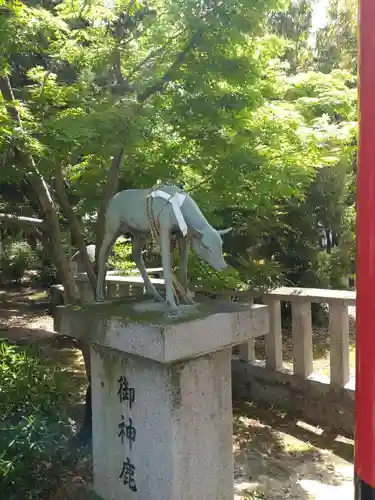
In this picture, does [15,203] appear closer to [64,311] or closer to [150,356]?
[64,311]

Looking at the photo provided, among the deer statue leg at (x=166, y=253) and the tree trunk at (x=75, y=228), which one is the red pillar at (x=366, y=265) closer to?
the deer statue leg at (x=166, y=253)

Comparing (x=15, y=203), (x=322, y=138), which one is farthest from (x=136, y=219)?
(x=15, y=203)

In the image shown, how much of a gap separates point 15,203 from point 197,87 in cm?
764

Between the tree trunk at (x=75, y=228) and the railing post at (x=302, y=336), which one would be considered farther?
the railing post at (x=302, y=336)

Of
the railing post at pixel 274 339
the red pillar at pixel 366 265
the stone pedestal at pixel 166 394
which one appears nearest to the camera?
the red pillar at pixel 366 265

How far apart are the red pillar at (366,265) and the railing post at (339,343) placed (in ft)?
14.2

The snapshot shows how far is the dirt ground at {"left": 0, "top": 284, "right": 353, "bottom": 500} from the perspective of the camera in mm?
4453

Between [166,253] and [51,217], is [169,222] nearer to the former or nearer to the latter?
[166,253]

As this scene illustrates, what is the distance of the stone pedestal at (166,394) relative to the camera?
10.4 ft

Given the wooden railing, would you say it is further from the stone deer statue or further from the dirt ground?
the stone deer statue

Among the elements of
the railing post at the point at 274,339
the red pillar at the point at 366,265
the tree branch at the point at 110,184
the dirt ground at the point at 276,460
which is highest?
the tree branch at the point at 110,184

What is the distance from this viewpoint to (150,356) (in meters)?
3.06

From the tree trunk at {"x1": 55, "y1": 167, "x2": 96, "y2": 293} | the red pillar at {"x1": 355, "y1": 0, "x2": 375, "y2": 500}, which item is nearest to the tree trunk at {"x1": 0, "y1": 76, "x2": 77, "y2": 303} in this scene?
the tree trunk at {"x1": 55, "y1": 167, "x2": 96, "y2": 293}

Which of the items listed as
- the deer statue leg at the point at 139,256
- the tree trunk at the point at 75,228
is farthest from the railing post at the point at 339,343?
the tree trunk at the point at 75,228
